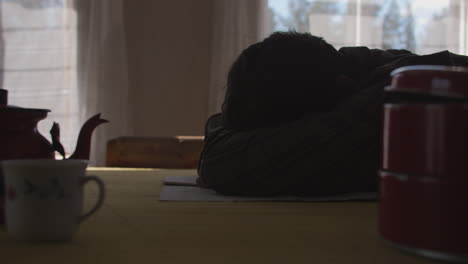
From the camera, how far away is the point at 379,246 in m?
0.42

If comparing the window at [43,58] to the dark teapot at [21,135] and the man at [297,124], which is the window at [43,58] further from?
the dark teapot at [21,135]

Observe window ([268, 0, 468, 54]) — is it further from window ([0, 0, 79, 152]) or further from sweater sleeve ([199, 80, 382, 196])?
sweater sleeve ([199, 80, 382, 196])

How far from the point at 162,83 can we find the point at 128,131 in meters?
0.31

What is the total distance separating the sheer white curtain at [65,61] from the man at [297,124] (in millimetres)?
1705

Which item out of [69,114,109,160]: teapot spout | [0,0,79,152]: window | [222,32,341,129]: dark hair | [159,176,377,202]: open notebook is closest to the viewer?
[69,114,109,160]: teapot spout

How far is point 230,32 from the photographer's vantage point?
2.60m

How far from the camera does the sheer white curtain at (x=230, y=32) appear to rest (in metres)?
2.60

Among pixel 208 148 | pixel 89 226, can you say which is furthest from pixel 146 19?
pixel 89 226

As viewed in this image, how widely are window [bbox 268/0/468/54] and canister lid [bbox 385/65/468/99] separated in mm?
2333

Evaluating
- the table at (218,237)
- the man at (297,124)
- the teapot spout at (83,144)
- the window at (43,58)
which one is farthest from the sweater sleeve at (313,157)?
the window at (43,58)

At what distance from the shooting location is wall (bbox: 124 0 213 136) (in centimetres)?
269

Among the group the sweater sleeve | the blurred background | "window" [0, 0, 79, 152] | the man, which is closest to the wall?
the blurred background

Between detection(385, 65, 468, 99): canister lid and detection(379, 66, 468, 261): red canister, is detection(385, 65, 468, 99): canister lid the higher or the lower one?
the higher one

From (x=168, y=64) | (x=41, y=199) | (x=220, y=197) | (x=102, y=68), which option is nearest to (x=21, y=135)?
(x=41, y=199)
